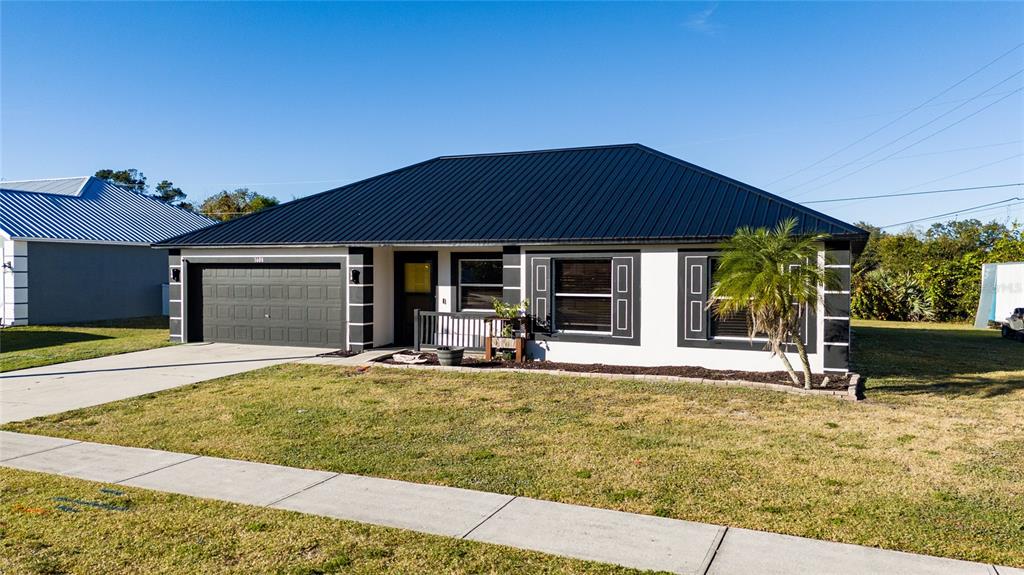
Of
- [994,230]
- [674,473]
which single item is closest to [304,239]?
[674,473]

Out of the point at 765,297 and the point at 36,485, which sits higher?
the point at 765,297

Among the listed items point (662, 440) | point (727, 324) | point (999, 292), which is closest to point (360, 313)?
point (727, 324)

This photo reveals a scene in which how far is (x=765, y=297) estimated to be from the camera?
1046 cm

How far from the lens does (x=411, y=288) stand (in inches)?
651

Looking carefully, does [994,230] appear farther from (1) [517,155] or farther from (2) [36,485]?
(2) [36,485]

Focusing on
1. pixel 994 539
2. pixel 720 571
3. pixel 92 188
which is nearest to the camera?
pixel 720 571

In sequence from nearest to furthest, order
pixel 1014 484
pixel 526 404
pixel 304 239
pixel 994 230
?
pixel 1014 484 → pixel 526 404 → pixel 304 239 → pixel 994 230

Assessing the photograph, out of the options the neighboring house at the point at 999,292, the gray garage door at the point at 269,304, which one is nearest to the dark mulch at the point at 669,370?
the gray garage door at the point at 269,304

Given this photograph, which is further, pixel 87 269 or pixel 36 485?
pixel 87 269

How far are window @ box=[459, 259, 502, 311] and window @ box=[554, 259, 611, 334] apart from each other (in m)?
1.79

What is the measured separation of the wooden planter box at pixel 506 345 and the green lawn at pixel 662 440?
145 cm

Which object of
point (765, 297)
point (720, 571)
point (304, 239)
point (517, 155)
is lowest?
point (720, 571)

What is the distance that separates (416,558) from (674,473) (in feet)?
9.40

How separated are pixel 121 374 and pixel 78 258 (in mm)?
14090
